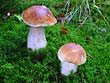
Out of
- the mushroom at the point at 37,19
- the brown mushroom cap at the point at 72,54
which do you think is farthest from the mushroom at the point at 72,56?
the mushroom at the point at 37,19

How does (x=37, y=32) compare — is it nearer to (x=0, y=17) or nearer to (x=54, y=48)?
(x=54, y=48)

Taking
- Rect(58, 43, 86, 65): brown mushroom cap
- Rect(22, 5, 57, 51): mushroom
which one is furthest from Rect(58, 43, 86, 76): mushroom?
Rect(22, 5, 57, 51): mushroom

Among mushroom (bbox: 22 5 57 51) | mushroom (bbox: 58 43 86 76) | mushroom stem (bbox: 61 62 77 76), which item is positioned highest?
mushroom (bbox: 22 5 57 51)

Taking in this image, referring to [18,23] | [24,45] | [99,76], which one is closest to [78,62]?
[99,76]

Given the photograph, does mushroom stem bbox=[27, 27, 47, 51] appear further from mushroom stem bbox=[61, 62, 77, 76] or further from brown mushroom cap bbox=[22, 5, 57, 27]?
mushroom stem bbox=[61, 62, 77, 76]

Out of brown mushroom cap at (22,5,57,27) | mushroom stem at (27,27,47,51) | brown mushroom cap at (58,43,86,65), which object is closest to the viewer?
brown mushroom cap at (58,43,86,65)

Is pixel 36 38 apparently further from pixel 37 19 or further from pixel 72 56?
pixel 72 56

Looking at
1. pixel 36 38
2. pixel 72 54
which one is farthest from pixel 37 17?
pixel 72 54
